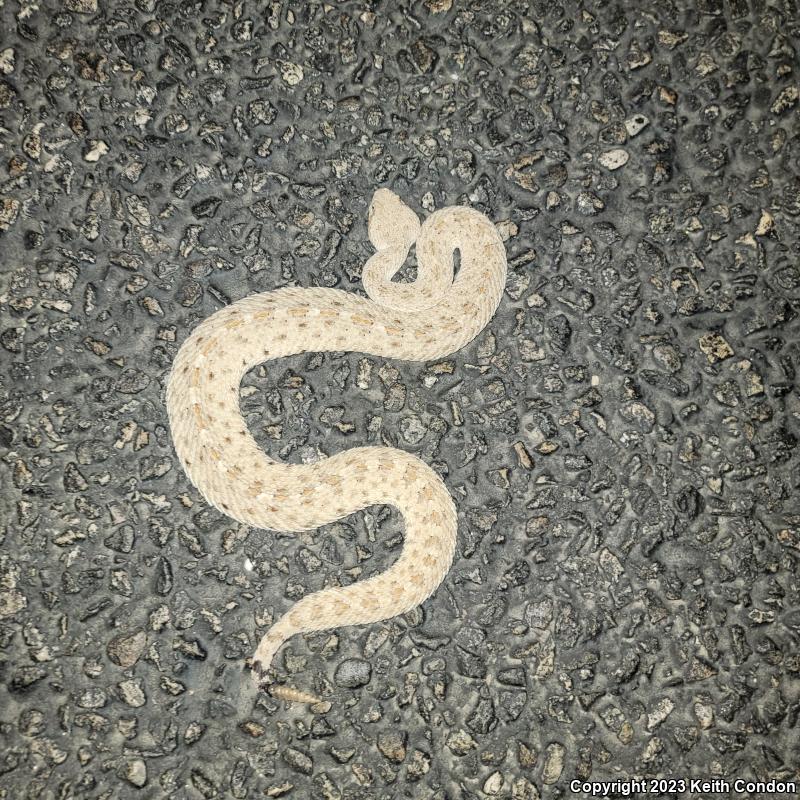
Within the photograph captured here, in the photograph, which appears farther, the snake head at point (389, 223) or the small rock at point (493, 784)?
the snake head at point (389, 223)

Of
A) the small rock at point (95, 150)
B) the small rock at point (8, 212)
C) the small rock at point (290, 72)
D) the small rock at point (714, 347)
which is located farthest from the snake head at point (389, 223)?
the small rock at point (8, 212)

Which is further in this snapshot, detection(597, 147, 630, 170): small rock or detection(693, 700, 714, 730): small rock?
detection(597, 147, 630, 170): small rock

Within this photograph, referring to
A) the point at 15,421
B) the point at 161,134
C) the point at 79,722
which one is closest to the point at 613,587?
the point at 79,722

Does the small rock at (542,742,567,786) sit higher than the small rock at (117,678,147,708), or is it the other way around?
the small rock at (117,678,147,708)

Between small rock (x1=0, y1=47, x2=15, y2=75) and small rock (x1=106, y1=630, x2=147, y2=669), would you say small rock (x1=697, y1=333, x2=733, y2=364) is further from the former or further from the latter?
small rock (x1=0, y1=47, x2=15, y2=75)

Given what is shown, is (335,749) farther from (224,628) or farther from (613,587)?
(613,587)

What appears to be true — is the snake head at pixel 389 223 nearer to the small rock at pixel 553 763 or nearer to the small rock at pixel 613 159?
the small rock at pixel 613 159

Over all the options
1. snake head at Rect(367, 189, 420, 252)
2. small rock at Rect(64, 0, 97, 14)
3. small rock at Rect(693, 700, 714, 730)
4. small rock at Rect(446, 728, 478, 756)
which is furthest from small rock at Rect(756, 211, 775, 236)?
small rock at Rect(64, 0, 97, 14)
